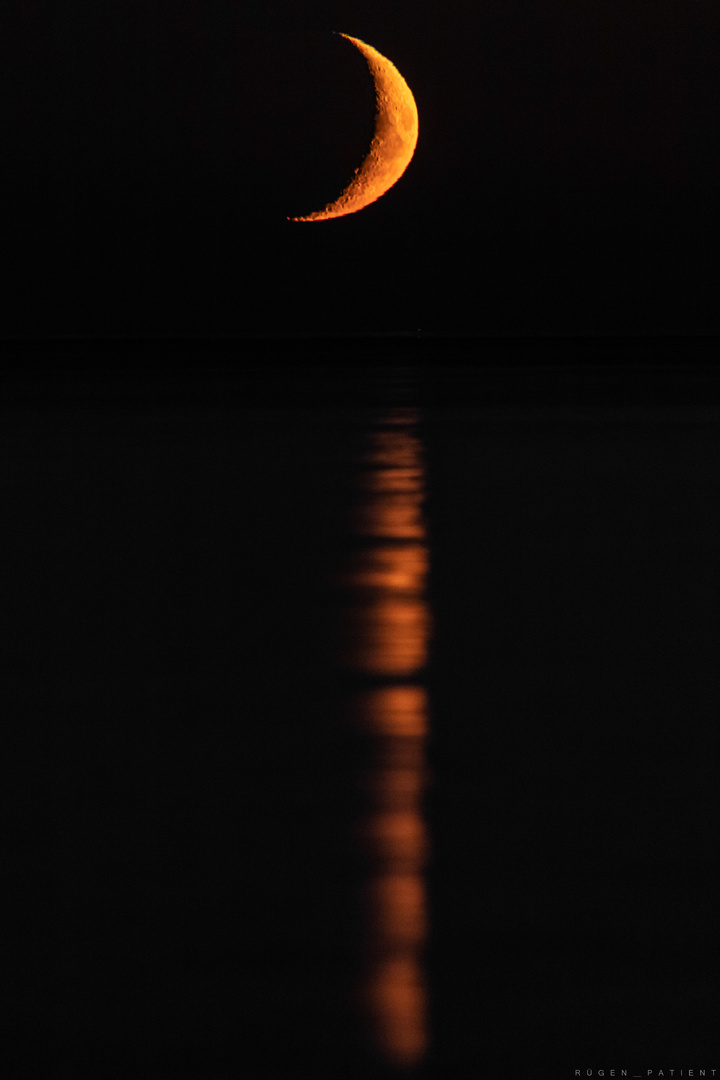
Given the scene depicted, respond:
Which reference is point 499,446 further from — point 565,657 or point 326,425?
point 565,657

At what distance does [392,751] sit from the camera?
658cm

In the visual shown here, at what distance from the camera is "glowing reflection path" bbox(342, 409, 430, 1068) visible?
13.1ft

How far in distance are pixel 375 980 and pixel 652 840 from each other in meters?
1.44

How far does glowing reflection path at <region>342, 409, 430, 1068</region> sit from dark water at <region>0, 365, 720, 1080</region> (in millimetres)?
16

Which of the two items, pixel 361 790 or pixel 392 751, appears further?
pixel 392 751

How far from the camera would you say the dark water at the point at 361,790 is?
3.86 m

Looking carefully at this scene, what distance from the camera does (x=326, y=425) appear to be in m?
29.1

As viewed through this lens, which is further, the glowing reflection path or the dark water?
the glowing reflection path

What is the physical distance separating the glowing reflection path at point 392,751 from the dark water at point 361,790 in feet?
0.05

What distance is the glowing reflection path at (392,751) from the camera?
13.1 ft

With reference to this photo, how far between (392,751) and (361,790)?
631mm

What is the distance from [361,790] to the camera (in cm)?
596

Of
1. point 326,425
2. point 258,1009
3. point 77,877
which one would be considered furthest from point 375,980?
point 326,425

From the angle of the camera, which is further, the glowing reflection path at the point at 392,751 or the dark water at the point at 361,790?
the glowing reflection path at the point at 392,751
